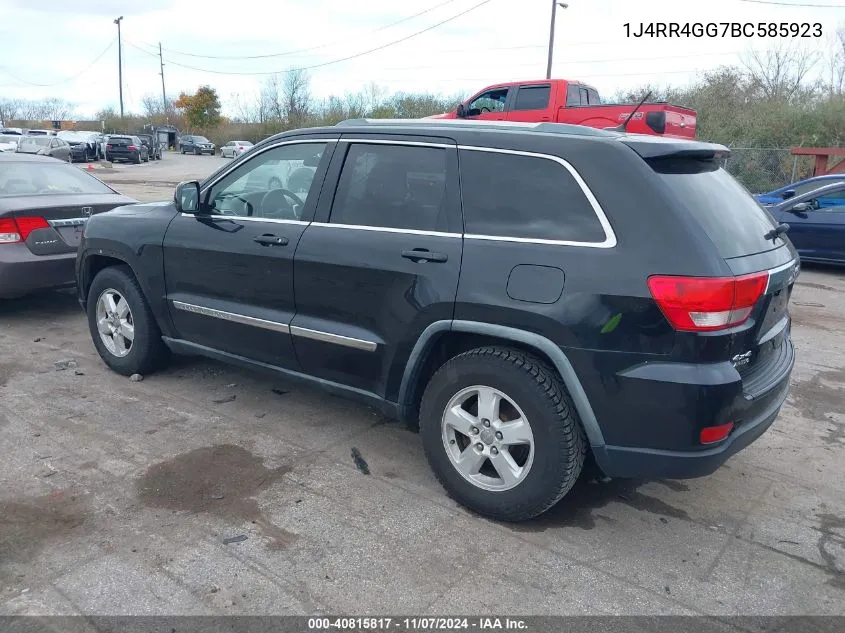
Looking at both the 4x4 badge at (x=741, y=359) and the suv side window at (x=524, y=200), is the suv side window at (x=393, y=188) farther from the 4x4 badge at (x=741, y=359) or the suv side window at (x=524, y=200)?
the 4x4 badge at (x=741, y=359)

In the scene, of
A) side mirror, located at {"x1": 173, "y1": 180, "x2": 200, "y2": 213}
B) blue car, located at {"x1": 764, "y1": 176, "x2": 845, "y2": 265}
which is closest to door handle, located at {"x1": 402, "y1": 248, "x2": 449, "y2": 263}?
side mirror, located at {"x1": 173, "y1": 180, "x2": 200, "y2": 213}

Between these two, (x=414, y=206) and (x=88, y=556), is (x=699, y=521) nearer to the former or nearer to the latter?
(x=414, y=206)

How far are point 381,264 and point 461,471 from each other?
43.8 inches

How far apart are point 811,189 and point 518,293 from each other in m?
9.99

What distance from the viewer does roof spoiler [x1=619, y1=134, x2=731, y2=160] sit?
321cm

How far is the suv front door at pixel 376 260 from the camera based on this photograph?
139 inches

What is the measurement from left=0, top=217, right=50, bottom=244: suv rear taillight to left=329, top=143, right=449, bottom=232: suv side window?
13.1 feet

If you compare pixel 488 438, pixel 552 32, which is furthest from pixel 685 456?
pixel 552 32

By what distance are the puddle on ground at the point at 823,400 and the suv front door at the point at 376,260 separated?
2.86 meters

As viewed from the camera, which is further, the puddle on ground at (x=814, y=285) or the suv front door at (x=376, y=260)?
the puddle on ground at (x=814, y=285)

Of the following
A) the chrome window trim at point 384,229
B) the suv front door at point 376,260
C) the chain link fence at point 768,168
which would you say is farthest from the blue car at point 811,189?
the chrome window trim at point 384,229

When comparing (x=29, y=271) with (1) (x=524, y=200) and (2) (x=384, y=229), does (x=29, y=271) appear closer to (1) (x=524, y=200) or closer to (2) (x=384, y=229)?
(2) (x=384, y=229)

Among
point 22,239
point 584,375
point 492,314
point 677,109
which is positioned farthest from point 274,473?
point 677,109

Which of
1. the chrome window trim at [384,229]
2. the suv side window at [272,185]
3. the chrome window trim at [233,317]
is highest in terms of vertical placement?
the suv side window at [272,185]
